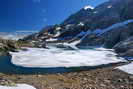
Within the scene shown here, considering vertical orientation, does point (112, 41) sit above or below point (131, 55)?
above

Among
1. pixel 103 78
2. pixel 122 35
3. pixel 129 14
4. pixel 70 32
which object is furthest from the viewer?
pixel 70 32

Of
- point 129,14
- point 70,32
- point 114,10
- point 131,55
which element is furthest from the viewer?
point 70,32

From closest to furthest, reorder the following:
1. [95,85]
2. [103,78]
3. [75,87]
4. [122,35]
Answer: [75,87]
[95,85]
[103,78]
[122,35]

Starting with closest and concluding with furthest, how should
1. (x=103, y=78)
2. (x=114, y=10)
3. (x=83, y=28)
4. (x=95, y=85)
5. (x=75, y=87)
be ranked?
(x=75, y=87), (x=95, y=85), (x=103, y=78), (x=114, y=10), (x=83, y=28)

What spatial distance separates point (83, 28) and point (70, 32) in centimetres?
1648

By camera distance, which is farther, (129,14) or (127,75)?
(129,14)

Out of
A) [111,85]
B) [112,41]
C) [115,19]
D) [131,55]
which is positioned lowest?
[111,85]

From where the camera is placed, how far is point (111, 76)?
21391mm

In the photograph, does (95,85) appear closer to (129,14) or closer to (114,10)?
(129,14)

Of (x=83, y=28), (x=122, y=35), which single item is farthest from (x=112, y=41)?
(x=83, y=28)

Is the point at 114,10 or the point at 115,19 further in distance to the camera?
the point at 114,10

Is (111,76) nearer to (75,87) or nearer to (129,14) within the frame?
(75,87)

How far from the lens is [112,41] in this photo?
271ft

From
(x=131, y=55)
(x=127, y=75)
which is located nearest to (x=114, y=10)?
(x=131, y=55)
